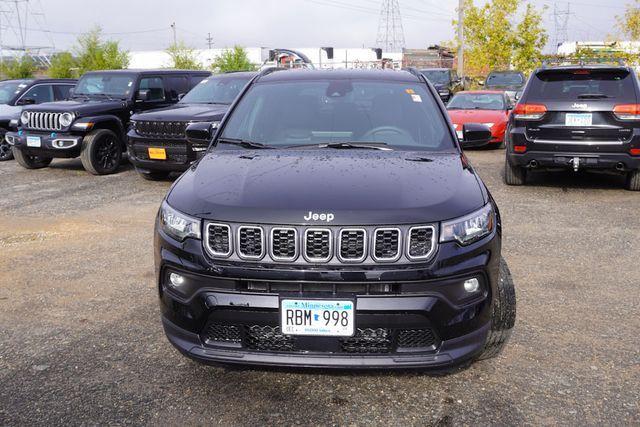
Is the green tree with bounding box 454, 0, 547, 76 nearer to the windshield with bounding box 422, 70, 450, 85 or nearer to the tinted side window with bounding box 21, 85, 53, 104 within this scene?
the windshield with bounding box 422, 70, 450, 85

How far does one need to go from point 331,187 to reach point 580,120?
6.00 meters

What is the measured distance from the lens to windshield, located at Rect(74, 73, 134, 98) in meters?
11.4

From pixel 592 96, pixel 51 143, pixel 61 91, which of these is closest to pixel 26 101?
pixel 61 91

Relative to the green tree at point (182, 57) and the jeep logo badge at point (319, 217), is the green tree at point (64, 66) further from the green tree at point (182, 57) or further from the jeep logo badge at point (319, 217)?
the jeep logo badge at point (319, 217)

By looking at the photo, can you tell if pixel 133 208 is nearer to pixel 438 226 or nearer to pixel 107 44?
pixel 438 226

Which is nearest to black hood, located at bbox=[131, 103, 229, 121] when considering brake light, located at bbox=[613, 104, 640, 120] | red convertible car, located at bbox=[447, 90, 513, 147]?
red convertible car, located at bbox=[447, 90, 513, 147]

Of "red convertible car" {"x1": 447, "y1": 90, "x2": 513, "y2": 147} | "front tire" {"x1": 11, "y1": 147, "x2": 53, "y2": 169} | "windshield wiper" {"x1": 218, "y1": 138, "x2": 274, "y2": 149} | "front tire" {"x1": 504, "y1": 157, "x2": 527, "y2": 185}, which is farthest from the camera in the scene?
"red convertible car" {"x1": 447, "y1": 90, "x2": 513, "y2": 147}

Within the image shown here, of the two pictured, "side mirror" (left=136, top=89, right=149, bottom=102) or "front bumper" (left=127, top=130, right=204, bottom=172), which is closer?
"front bumper" (left=127, top=130, right=204, bottom=172)

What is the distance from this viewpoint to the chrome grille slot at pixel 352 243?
2.76 m

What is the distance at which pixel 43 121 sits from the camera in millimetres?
10680

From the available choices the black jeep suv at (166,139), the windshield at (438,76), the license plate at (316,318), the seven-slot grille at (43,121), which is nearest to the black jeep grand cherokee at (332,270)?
the license plate at (316,318)

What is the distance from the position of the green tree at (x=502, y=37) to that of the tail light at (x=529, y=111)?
1017 inches

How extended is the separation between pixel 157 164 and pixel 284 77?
520 cm

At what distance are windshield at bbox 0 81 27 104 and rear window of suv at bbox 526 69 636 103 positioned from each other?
10666 millimetres
